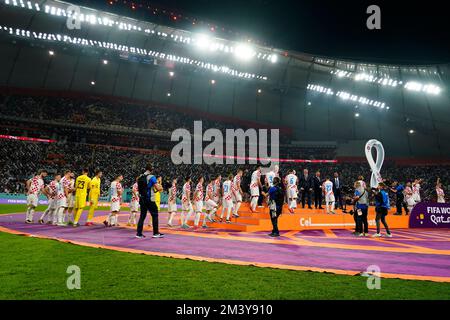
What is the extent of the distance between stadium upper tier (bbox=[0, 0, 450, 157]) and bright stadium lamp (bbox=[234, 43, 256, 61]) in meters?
0.12

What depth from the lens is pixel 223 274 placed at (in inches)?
201

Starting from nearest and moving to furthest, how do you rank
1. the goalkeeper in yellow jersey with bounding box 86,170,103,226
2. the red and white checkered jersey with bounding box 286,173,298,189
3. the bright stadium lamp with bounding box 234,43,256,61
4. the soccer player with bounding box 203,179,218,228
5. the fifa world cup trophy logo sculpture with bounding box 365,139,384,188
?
the goalkeeper in yellow jersey with bounding box 86,170,103,226 → the soccer player with bounding box 203,179,218,228 → the red and white checkered jersey with bounding box 286,173,298,189 → the fifa world cup trophy logo sculpture with bounding box 365,139,384,188 → the bright stadium lamp with bounding box 234,43,256,61

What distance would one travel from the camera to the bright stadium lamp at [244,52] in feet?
102

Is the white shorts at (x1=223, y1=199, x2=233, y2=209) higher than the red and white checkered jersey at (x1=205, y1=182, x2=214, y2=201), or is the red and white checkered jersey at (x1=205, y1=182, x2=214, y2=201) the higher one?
the red and white checkered jersey at (x1=205, y1=182, x2=214, y2=201)

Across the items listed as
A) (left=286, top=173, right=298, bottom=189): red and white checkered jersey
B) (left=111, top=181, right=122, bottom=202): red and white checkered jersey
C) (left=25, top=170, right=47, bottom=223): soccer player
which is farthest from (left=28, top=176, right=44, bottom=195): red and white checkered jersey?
(left=286, top=173, right=298, bottom=189): red and white checkered jersey

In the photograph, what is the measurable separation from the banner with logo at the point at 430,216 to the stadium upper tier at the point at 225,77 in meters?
21.6

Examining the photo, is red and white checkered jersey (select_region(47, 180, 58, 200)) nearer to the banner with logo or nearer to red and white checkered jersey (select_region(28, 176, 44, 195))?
red and white checkered jersey (select_region(28, 176, 44, 195))

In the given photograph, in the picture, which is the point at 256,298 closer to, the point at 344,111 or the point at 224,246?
the point at 224,246

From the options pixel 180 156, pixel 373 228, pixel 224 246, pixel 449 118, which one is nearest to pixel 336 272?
pixel 224 246

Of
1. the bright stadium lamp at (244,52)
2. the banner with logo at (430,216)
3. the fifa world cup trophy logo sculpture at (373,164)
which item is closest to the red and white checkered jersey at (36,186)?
the fifa world cup trophy logo sculpture at (373,164)

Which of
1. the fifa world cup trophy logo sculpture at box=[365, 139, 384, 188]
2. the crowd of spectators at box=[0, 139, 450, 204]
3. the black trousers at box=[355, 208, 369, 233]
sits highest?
the crowd of spectators at box=[0, 139, 450, 204]

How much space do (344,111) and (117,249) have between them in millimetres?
42006

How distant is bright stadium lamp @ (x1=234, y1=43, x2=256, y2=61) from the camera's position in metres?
31.2
